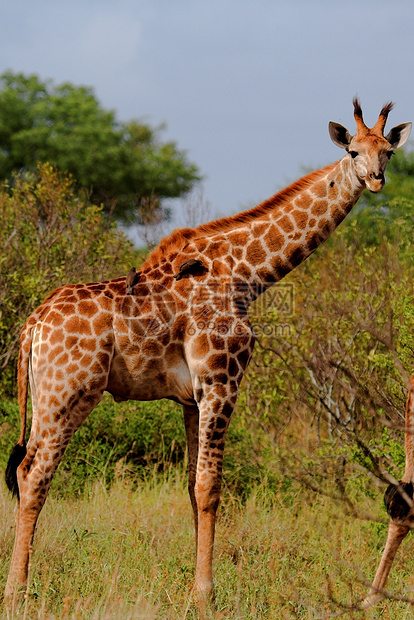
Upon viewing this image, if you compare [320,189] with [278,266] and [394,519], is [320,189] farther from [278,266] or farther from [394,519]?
[394,519]

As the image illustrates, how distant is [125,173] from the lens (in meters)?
29.1

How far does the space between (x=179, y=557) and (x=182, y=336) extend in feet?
6.35

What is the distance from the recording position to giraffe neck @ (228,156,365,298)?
6.30m

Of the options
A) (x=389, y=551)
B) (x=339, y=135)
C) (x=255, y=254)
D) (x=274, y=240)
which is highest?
(x=339, y=135)

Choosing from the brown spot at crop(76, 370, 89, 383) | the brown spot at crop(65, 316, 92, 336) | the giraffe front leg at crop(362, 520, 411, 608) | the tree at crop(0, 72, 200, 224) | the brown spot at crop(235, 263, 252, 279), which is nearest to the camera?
the brown spot at crop(76, 370, 89, 383)

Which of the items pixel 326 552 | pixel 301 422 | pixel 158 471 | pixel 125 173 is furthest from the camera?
pixel 125 173

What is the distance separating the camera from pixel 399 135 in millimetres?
6398

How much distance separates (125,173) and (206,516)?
24.3 meters

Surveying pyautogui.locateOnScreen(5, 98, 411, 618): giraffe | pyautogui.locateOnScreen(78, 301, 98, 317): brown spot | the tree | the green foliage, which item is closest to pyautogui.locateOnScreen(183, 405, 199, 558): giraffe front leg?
pyautogui.locateOnScreen(5, 98, 411, 618): giraffe

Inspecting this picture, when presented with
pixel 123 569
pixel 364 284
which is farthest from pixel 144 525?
Result: pixel 364 284

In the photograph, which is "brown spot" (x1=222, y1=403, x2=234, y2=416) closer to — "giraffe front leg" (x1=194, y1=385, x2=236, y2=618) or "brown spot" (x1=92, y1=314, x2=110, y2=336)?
"giraffe front leg" (x1=194, y1=385, x2=236, y2=618)

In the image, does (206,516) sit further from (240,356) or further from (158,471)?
(158,471)

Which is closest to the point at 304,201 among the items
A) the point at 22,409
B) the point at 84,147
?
the point at 22,409

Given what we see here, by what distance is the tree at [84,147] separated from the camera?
93.2ft
